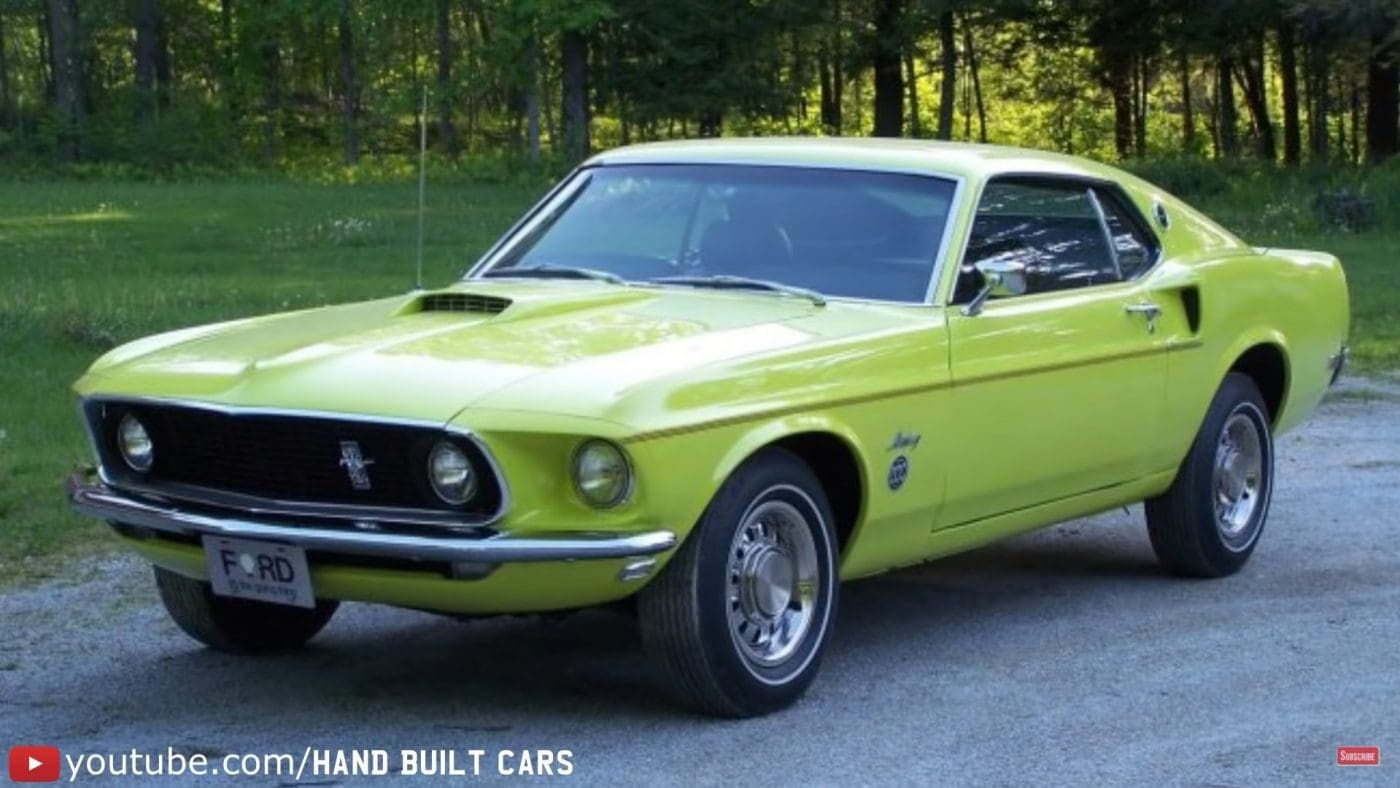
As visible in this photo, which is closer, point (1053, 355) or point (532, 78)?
point (1053, 355)

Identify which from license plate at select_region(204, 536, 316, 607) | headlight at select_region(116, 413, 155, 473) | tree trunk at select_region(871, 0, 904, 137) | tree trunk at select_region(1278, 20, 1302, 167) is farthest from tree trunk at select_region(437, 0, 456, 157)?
license plate at select_region(204, 536, 316, 607)

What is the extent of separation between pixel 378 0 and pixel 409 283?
32927mm

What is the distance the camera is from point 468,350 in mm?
5773

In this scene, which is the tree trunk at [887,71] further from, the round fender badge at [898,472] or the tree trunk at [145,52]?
the round fender badge at [898,472]

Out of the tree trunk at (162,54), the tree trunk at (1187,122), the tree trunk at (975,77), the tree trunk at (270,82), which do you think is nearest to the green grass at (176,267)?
the tree trunk at (975,77)

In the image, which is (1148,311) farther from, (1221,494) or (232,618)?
(232,618)

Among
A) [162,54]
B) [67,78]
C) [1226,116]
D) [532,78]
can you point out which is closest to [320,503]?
[532,78]

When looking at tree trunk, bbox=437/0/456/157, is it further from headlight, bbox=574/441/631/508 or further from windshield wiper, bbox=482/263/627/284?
headlight, bbox=574/441/631/508

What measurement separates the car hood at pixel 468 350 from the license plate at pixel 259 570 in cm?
36

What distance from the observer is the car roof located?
23.0 feet

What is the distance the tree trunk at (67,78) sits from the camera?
155ft

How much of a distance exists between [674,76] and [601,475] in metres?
39.1

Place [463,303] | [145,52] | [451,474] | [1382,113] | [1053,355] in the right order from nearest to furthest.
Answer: [451,474]
[463,303]
[1053,355]
[1382,113]
[145,52]

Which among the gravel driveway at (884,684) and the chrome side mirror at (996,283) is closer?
the gravel driveway at (884,684)
